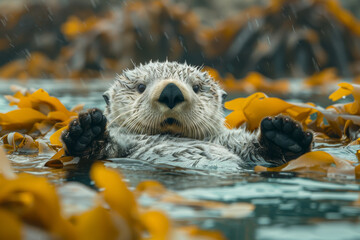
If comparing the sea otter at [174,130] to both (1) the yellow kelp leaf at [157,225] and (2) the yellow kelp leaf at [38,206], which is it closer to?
(2) the yellow kelp leaf at [38,206]

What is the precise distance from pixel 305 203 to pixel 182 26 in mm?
10199

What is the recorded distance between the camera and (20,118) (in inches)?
144

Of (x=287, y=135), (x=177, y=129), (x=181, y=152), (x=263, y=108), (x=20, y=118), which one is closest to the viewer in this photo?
(x=287, y=135)

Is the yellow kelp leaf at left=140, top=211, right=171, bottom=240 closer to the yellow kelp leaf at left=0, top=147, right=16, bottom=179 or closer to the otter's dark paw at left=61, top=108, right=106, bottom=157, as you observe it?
the yellow kelp leaf at left=0, top=147, right=16, bottom=179

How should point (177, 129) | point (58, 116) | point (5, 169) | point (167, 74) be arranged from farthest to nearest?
point (58, 116), point (167, 74), point (177, 129), point (5, 169)

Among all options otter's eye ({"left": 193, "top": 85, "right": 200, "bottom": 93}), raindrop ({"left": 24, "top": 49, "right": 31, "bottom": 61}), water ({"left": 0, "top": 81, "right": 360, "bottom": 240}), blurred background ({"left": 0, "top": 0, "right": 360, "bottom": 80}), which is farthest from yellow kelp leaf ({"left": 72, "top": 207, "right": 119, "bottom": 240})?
raindrop ({"left": 24, "top": 49, "right": 31, "bottom": 61})

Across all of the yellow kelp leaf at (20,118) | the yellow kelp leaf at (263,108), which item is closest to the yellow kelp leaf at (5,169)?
the yellow kelp leaf at (20,118)

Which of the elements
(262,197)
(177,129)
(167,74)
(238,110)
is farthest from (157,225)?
A: (238,110)

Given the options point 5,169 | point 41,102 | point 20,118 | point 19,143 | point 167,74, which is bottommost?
point 5,169

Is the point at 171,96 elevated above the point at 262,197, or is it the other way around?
the point at 171,96

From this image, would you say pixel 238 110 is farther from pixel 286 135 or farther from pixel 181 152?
pixel 286 135

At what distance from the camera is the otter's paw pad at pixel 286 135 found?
2.46 meters

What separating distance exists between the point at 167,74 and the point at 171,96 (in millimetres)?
512

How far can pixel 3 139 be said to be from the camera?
3.26m
